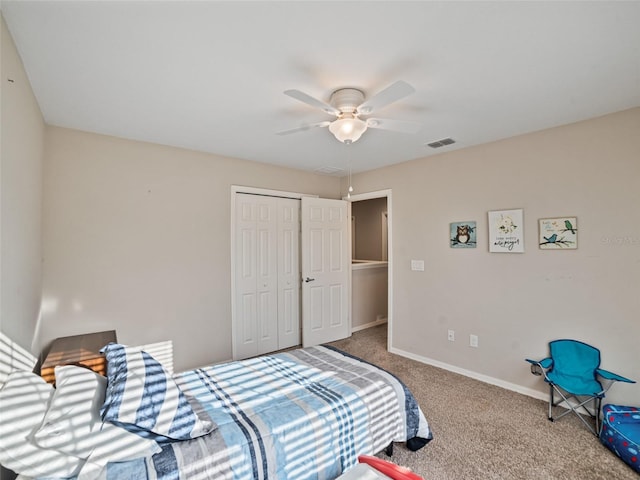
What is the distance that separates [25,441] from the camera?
1.08 m

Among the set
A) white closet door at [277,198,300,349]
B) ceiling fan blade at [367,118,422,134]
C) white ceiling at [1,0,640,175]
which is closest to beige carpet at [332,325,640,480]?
white closet door at [277,198,300,349]

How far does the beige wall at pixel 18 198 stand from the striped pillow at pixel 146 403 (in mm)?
628

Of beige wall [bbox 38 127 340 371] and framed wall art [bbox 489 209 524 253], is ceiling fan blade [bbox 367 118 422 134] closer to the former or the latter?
framed wall art [bbox 489 209 524 253]

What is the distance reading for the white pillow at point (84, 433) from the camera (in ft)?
3.76

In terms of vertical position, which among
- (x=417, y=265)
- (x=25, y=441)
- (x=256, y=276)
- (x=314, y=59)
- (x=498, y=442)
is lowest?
(x=498, y=442)

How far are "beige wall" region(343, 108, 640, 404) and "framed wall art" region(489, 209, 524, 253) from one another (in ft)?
0.21

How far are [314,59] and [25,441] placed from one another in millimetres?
2170

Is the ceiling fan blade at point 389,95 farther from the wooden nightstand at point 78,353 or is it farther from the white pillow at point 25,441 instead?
the wooden nightstand at point 78,353

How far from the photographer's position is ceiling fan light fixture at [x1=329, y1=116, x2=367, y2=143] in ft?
6.95

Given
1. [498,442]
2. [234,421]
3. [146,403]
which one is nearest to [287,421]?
[234,421]

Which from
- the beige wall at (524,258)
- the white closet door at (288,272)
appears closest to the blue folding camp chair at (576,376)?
the beige wall at (524,258)

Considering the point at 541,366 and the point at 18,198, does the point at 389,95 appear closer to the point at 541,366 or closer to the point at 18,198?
the point at 18,198

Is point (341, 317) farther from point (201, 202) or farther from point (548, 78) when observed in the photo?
point (548, 78)

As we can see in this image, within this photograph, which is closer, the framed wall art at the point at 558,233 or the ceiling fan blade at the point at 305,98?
the ceiling fan blade at the point at 305,98
